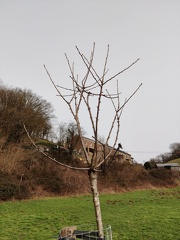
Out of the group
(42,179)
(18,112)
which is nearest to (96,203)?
(42,179)

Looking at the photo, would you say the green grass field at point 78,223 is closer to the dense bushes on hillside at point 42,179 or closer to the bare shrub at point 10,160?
the dense bushes on hillside at point 42,179

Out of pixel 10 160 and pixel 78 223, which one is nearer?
pixel 78 223

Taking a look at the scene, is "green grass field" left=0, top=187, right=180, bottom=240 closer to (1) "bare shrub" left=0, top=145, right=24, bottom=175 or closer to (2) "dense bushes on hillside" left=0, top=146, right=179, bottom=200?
(2) "dense bushes on hillside" left=0, top=146, right=179, bottom=200

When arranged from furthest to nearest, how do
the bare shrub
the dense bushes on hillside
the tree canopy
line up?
the tree canopy → the bare shrub → the dense bushes on hillside

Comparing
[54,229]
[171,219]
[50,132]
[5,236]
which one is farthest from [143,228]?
[50,132]

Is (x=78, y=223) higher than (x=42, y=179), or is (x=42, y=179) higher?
(x=42, y=179)

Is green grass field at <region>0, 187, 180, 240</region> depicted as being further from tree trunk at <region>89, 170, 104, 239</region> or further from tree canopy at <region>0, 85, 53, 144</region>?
tree canopy at <region>0, 85, 53, 144</region>

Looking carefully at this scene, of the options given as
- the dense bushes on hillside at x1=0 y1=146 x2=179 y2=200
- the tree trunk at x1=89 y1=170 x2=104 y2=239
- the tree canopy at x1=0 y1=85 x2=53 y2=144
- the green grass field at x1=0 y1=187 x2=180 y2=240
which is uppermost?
the tree canopy at x1=0 y1=85 x2=53 y2=144

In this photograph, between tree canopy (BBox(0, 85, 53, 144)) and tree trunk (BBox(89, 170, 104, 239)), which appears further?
tree canopy (BBox(0, 85, 53, 144))

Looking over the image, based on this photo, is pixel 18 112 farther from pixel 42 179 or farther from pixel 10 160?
Answer: pixel 42 179

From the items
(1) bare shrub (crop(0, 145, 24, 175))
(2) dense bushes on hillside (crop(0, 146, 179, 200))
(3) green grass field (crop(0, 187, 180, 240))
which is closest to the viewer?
(3) green grass field (crop(0, 187, 180, 240))

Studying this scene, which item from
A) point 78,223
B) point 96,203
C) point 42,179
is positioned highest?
point 42,179

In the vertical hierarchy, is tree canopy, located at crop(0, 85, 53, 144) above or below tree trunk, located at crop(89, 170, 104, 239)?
above

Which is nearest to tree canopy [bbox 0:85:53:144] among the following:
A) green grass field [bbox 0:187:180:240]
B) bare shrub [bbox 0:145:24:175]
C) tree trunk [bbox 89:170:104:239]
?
bare shrub [bbox 0:145:24:175]
